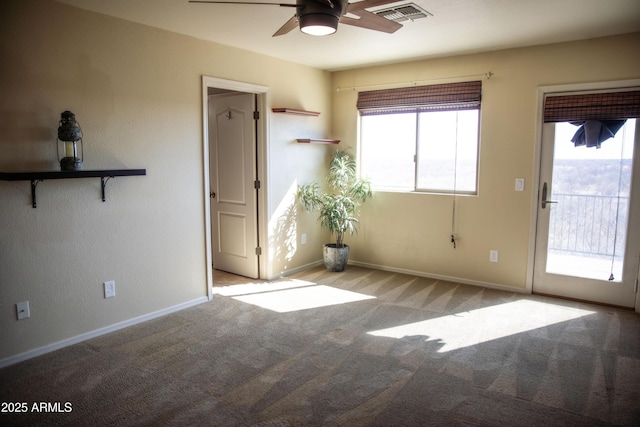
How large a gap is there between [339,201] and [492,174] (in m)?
1.67

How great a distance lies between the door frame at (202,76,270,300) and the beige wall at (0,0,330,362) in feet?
0.19

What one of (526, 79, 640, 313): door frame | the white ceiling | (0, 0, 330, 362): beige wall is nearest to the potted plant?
the white ceiling

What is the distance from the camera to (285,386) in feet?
8.67

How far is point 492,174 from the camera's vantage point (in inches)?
176

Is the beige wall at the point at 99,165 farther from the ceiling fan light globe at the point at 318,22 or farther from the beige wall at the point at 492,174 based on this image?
the beige wall at the point at 492,174

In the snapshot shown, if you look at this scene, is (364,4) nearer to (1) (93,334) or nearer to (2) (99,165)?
(2) (99,165)

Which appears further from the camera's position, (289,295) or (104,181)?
(289,295)

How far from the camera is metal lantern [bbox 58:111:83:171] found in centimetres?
293

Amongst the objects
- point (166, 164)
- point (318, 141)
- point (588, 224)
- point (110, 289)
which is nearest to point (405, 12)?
point (318, 141)

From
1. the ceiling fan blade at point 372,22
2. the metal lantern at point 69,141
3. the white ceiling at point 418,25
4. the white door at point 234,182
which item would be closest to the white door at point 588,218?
the white ceiling at point 418,25

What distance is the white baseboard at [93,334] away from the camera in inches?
116

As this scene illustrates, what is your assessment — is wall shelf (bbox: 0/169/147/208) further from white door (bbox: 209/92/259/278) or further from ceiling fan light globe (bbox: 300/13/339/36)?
ceiling fan light globe (bbox: 300/13/339/36)

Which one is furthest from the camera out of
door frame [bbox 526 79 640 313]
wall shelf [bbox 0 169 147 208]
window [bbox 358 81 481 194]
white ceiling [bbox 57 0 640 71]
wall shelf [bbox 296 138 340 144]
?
wall shelf [bbox 296 138 340 144]

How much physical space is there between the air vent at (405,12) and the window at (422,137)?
149cm
